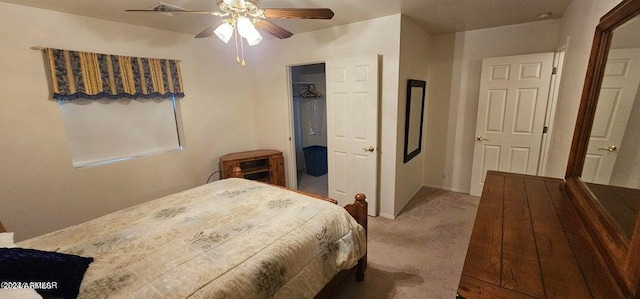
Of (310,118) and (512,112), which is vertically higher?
(512,112)

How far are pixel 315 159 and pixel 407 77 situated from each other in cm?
237

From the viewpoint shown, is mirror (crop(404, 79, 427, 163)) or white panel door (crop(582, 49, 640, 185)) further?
mirror (crop(404, 79, 427, 163))

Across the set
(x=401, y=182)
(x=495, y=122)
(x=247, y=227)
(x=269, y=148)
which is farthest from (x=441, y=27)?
(x=247, y=227)

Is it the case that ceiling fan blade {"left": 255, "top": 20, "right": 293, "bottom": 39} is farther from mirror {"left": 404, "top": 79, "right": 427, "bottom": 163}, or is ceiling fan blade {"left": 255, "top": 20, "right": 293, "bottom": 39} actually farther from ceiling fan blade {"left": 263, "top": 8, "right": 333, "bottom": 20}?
mirror {"left": 404, "top": 79, "right": 427, "bottom": 163}

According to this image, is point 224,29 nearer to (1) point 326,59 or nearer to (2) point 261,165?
(1) point 326,59

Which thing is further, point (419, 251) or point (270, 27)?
point (419, 251)

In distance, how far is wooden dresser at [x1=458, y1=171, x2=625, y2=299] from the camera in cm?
77

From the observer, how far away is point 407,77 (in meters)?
2.97

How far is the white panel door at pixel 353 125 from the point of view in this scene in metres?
2.85

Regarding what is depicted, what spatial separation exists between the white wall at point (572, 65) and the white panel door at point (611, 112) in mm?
593

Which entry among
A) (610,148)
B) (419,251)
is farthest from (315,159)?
(610,148)

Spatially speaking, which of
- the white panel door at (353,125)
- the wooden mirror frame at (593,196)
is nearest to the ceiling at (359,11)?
the white panel door at (353,125)

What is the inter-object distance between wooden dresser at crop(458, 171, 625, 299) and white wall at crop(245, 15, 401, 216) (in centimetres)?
165

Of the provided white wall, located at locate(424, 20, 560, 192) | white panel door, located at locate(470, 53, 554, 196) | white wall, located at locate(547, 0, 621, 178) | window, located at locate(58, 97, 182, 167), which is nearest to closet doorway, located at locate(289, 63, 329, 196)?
white wall, located at locate(424, 20, 560, 192)
